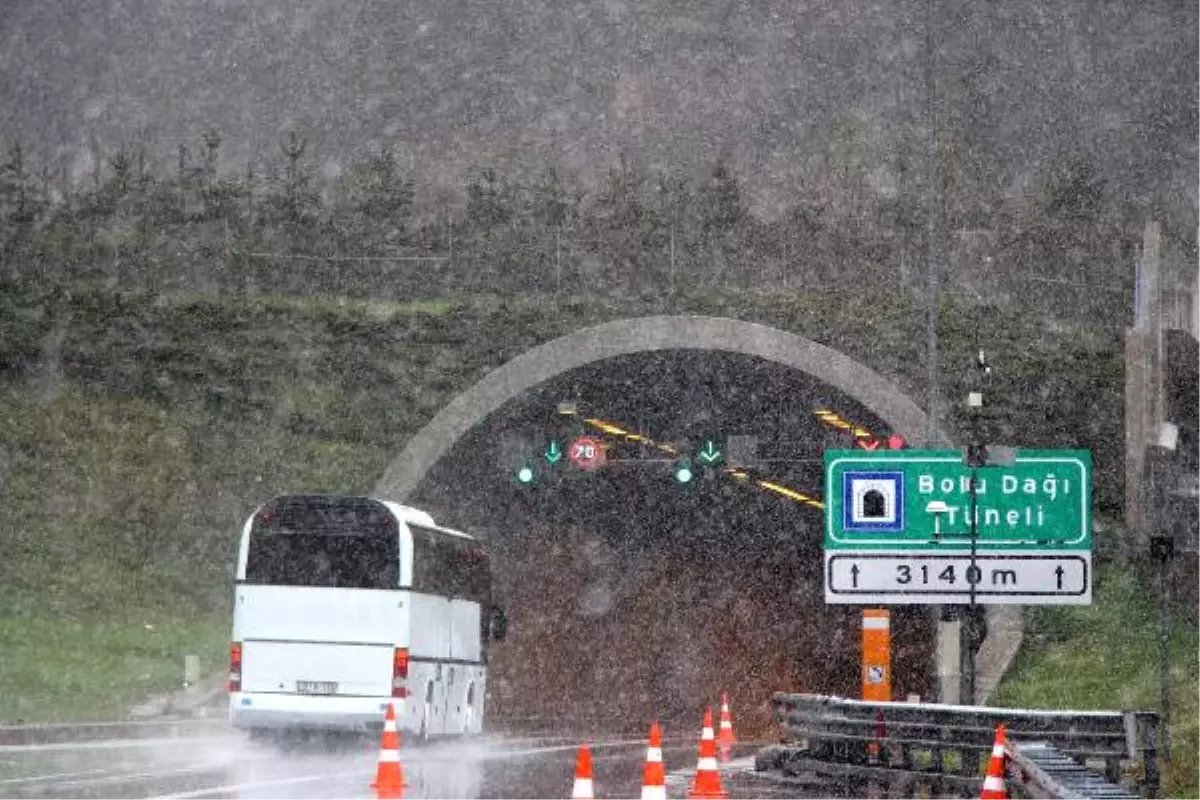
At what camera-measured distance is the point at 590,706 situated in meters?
55.6

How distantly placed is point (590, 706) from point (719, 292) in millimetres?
21610

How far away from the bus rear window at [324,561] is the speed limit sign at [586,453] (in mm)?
11887

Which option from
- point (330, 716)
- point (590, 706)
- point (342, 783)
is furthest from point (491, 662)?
point (342, 783)

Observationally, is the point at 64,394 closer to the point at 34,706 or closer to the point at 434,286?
the point at 434,286

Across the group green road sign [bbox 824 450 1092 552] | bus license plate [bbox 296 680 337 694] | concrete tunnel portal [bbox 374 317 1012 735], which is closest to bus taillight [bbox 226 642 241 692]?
bus license plate [bbox 296 680 337 694]

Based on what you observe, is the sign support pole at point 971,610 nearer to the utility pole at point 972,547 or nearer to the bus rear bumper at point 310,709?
the utility pole at point 972,547

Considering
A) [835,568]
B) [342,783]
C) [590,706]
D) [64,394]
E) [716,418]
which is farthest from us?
[64,394]

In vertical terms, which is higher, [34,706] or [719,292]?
[719,292]

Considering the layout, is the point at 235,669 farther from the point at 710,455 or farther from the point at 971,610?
the point at 710,455

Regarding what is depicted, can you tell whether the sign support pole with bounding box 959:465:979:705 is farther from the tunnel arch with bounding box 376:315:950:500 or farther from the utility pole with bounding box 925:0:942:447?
the tunnel arch with bounding box 376:315:950:500

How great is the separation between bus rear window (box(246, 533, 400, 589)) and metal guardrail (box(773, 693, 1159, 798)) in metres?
5.87

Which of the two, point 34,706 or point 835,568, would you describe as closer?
point 835,568

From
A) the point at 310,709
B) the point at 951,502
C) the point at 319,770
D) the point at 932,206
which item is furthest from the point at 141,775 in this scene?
the point at 932,206

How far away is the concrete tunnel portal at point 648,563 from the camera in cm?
4209
